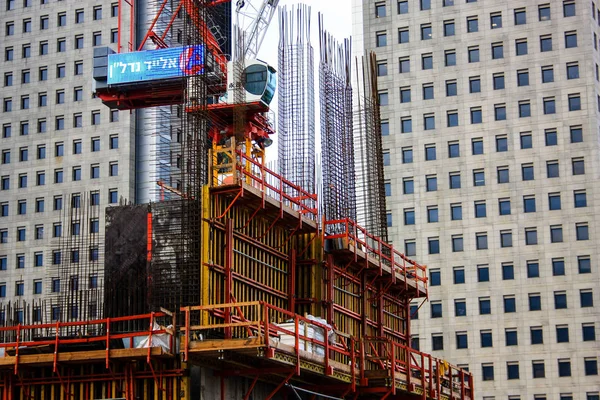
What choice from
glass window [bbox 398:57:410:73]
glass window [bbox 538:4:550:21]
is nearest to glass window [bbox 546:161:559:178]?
glass window [bbox 538:4:550:21]

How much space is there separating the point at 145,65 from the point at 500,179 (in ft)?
187

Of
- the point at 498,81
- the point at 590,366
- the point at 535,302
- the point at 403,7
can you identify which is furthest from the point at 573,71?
the point at 590,366

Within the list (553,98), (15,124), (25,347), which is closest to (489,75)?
(553,98)

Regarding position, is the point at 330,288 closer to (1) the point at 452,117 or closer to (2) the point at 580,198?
(2) the point at 580,198

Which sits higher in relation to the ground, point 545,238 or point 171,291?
point 545,238

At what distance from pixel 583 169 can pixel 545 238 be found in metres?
7.62

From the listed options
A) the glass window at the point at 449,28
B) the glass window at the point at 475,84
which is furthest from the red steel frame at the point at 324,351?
the glass window at the point at 449,28

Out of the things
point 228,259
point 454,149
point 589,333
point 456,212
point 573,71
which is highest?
point 573,71

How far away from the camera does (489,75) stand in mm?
119562

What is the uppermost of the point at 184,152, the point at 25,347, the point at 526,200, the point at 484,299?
the point at 526,200

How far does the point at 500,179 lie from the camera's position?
4594 inches

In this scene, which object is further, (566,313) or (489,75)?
(489,75)

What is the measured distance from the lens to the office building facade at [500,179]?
11081 cm

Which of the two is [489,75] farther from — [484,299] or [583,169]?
[484,299]
